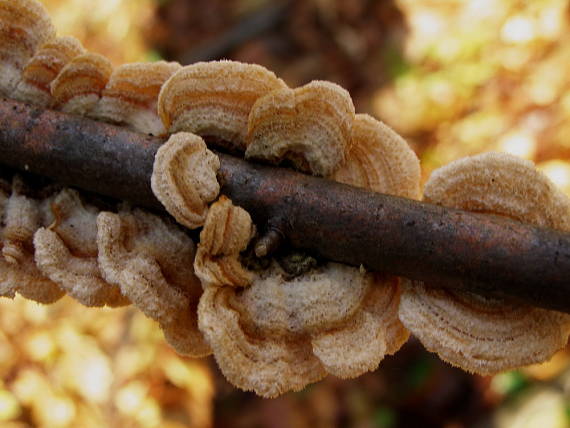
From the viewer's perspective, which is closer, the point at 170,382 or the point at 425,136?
the point at 170,382

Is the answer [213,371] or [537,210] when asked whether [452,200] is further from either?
[213,371]

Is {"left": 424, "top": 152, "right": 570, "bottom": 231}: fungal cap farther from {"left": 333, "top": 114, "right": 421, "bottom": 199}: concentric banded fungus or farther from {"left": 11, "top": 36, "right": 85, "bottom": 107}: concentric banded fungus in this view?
{"left": 11, "top": 36, "right": 85, "bottom": 107}: concentric banded fungus

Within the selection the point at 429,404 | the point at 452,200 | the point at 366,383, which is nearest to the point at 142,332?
the point at 366,383

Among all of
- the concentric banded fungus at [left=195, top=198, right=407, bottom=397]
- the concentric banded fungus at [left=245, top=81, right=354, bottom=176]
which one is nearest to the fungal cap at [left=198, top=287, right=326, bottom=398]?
the concentric banded fungus at [left=195, top=198, right=407, bottom=397]

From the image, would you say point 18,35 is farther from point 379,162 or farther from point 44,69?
point 379,162

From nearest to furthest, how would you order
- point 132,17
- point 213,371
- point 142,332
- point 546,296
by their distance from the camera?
point 546,296 → point 142,332 → point 213,371 → point 132,17

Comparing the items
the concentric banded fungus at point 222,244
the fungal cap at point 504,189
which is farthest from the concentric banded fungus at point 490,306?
the concentric banded fungus at point 222,244
